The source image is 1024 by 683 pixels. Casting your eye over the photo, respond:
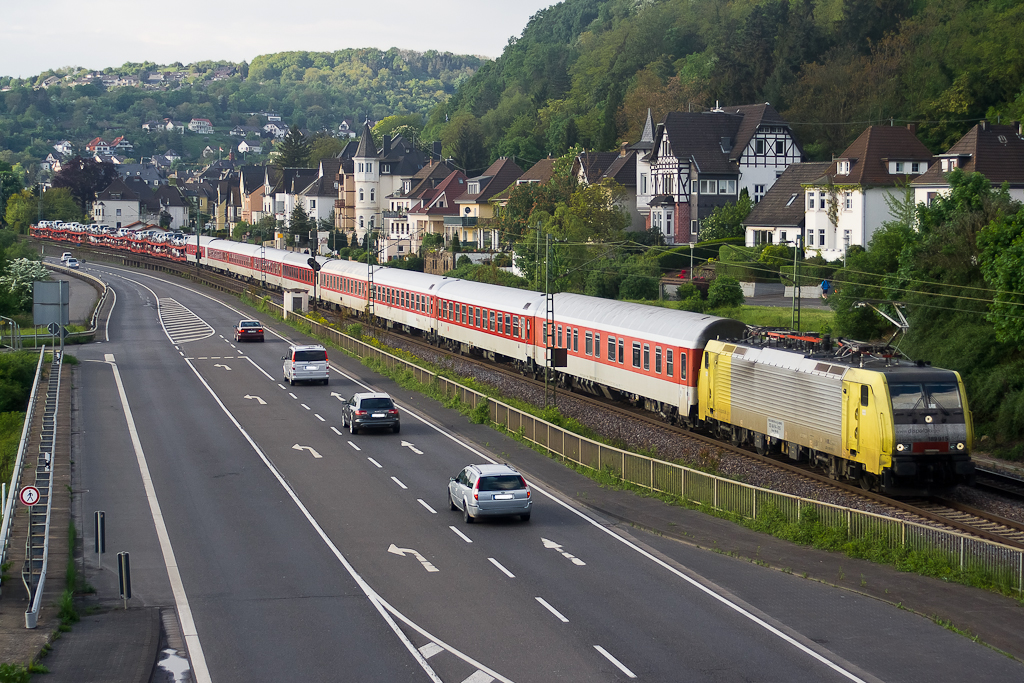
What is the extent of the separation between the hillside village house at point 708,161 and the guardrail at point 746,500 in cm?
5469

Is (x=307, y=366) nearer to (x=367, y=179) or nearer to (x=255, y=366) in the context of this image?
(x=255, y=366)

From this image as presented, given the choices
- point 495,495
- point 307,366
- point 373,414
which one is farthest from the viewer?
point 307,366

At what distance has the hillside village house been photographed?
89.9 metres

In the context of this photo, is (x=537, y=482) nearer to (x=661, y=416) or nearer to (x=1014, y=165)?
(x=661, y=416)

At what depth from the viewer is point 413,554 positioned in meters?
22.1

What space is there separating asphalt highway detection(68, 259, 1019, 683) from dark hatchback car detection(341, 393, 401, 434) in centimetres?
85

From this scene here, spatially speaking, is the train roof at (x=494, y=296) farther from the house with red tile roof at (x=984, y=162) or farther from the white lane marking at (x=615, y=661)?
the white lane marking at (x=615, y=661)

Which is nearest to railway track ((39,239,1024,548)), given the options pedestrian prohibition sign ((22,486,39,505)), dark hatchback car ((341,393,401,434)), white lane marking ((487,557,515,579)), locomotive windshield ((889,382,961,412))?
locomotive windshield ((889,382,961,412))

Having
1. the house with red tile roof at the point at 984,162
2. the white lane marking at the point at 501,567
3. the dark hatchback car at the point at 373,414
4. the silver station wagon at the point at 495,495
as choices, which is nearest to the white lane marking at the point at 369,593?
the white lane marking at the point at 501,567

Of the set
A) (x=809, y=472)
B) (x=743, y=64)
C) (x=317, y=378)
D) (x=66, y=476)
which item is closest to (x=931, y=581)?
(x=809, y=472)

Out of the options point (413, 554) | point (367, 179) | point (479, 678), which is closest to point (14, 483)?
point (413, 554)

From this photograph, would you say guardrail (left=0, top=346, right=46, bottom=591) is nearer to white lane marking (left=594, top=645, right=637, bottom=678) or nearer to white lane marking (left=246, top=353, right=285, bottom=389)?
white lane marking (left=246, top=353, right=285, bottom=389)

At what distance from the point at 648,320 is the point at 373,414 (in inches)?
381

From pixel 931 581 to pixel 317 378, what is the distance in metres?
31.6
